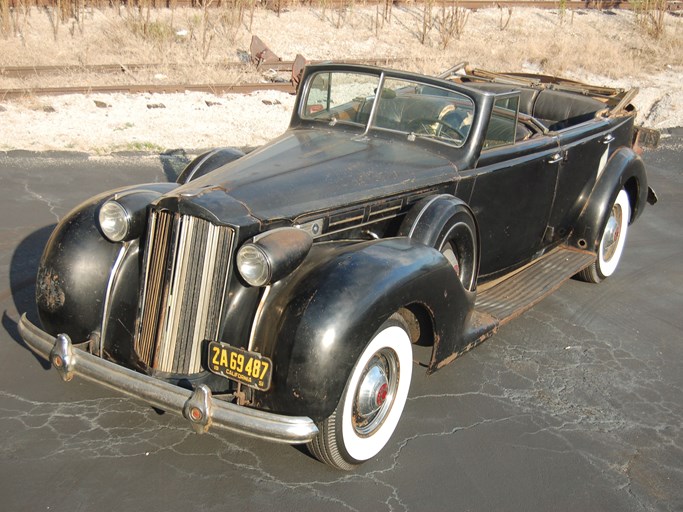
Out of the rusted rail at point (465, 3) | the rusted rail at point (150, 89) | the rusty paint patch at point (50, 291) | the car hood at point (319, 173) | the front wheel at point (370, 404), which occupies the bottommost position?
the front wheel at point (370, 404)

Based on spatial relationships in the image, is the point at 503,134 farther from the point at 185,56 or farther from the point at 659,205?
the point at 185,56

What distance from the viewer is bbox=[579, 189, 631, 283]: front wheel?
6.48 metres

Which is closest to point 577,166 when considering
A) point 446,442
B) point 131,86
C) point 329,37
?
point 446,442

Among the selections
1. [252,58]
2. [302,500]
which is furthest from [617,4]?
[302,500]

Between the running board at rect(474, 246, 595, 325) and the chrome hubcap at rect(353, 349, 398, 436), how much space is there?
1.14 meters

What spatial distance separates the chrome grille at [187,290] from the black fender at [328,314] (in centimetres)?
27

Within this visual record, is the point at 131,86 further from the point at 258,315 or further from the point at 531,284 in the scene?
the point at 258,315

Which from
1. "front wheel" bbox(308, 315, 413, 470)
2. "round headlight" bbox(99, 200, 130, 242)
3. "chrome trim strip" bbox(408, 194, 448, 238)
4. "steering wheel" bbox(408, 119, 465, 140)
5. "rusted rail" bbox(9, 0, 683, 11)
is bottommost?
"front wheel" bbox(308, 315, 413, 470)

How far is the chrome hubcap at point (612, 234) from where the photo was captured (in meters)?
6.58

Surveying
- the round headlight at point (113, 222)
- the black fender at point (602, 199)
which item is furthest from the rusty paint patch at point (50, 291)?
the black fender at point (602, 199)

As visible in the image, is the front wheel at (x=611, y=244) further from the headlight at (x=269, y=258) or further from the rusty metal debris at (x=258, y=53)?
the rusty metal debris at (x=258, y=53)

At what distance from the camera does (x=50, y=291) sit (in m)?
4.10

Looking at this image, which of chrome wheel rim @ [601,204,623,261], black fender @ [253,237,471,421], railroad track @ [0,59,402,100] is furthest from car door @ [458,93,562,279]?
railroad track @ [0,59,402,100]

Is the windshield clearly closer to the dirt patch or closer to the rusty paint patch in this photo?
the rusty paint patch
